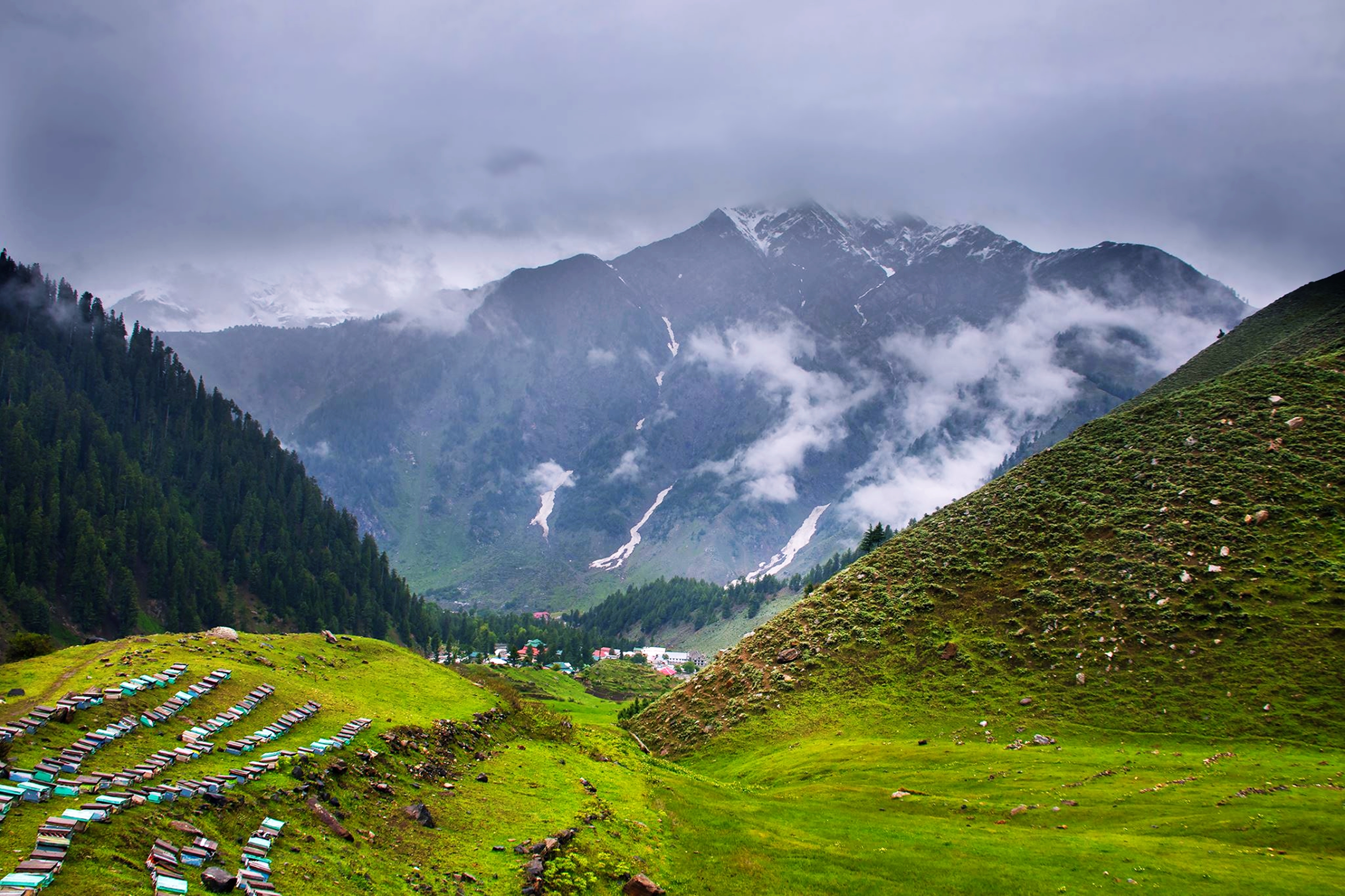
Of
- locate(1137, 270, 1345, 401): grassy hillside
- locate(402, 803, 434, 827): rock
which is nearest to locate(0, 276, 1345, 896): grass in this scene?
locate(402, 803, 434, 827): rock

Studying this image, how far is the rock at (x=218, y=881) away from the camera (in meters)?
18.8

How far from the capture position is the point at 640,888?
28.0 metres

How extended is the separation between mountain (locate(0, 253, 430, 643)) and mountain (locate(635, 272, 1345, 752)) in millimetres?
109337

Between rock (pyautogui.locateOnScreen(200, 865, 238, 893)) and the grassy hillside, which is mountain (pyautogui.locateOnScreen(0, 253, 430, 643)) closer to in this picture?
rock (pyautogui.locateOnScreen(200, 865, 238, 893))

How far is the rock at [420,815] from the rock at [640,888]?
770 centimetres

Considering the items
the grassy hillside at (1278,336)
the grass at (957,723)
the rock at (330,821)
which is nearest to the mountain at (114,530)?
the grass at (957,723)

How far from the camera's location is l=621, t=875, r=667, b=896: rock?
2780cm

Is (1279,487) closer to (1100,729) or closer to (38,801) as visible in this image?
(1100,729)

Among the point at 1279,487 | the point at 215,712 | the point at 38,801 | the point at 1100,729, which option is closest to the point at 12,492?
the point at 215,712

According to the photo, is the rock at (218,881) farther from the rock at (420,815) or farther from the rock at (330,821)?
the rock at (420,815)

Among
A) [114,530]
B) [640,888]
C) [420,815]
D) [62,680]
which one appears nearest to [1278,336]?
[640,888]

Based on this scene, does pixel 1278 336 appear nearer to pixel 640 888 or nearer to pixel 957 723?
pixel 957 723

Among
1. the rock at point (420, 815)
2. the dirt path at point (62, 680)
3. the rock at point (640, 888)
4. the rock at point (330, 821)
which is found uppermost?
the dirt path at point (62, 680)

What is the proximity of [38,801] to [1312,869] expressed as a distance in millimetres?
47258
